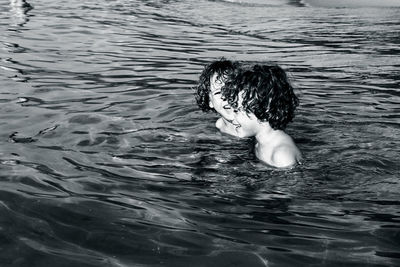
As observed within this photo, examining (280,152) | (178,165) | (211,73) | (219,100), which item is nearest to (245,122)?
(219,100)

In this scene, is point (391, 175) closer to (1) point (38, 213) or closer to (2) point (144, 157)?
(2) point (144, 157)

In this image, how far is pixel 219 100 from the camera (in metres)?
5.05

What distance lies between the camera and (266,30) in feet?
41.5

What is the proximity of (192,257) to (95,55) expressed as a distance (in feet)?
22.3

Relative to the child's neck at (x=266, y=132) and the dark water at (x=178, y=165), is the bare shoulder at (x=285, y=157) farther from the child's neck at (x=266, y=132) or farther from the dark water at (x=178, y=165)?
the child's neck at (x=266, y=132)

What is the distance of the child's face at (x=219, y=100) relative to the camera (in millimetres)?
4984

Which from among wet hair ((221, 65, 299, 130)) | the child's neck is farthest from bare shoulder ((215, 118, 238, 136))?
wet hair ((221, 65, 299, 130))

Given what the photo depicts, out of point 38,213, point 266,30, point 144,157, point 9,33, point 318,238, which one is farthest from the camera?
point 266,30

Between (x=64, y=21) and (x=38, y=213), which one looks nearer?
(x=38, y=213)

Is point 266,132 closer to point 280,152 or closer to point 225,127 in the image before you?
point 280,152

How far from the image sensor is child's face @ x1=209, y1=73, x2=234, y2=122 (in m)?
4.98

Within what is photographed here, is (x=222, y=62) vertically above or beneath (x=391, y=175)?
above

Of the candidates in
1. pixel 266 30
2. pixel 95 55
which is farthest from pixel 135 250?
pixel 266 30

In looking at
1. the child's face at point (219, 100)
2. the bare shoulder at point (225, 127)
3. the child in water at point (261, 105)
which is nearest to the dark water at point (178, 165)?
the bare shoulder at point (225, 127)
